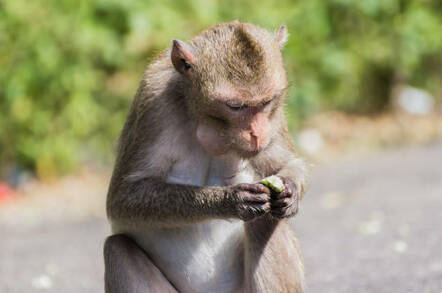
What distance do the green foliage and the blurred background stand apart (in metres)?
0.02

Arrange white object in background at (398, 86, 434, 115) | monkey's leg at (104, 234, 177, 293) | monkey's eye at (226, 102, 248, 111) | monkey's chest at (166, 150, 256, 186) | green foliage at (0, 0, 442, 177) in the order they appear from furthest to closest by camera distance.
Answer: white object in background at (398, 86, 434, 115) → green foliage at (0, 0, 442, 177) → monkey's chest at (166, 150, 256, 186) → monkey's leg at (104, 234, 177, 293) → monkey's eye at (226, 102, 248, 111)

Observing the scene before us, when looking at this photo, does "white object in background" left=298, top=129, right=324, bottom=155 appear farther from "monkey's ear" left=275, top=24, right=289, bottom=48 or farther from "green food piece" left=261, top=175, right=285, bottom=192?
"green food piece" left=261, top=175, right=285, bottom=192

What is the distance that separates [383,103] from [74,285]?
→ 978 centimetres

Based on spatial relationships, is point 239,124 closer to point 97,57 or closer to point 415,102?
point 97,57

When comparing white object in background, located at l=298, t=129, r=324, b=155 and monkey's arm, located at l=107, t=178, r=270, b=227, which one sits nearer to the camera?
monkey's arm, located at l=107, t=178, r=270, b=227

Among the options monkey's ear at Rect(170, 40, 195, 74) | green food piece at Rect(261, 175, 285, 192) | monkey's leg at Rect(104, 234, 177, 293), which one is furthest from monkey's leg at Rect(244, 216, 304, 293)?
monkey's ear at Rect(170, 40, 195, 74)

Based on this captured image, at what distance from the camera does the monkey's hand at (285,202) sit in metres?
4.60

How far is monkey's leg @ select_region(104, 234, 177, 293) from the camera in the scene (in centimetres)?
475

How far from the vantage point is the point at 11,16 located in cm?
1152

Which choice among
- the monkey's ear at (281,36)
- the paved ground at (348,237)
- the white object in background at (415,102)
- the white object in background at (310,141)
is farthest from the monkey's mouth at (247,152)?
the white object in background at (415,102)

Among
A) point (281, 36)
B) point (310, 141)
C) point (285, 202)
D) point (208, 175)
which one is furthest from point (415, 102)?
point (285, 202)

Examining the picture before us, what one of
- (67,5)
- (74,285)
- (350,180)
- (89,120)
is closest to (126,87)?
(89,120)

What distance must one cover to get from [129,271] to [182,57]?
4.21ft

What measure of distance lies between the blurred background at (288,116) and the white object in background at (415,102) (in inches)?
1.0
